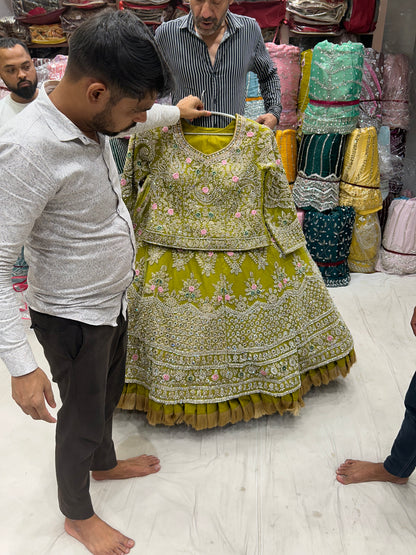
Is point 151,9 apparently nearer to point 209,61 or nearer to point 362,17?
point 362,17

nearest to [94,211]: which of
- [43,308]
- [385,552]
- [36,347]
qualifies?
[43,308]

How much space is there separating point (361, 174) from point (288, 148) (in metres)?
0.51

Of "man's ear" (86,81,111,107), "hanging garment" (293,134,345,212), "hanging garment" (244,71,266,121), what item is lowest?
"hanging garment" (293,134,345,212)

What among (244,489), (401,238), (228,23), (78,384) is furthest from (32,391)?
(401,238)

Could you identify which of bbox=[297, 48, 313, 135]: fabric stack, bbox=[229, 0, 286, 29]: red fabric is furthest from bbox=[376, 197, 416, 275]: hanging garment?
bbox=[229, 0, 286, 29]: red fabric

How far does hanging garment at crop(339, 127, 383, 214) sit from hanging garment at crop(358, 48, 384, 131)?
0.29m

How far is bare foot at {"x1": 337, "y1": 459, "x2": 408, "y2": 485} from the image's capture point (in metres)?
1.54

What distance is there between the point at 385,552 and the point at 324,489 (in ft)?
0.82

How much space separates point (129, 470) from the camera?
158 cm

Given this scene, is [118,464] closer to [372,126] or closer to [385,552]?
[385,552]

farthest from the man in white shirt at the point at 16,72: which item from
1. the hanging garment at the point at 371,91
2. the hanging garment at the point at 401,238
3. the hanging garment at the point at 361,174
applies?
the hanging garment at the point at 401,238

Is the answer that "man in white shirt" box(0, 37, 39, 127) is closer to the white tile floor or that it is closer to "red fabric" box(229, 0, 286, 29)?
the white tile floor

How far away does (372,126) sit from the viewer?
3.02 meters

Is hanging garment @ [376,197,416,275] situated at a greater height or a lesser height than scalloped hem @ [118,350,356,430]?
lesser
